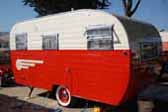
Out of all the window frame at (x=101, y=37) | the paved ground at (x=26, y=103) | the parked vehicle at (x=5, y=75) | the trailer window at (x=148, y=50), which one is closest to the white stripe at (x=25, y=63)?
the paved ground at (x=26, y=103)

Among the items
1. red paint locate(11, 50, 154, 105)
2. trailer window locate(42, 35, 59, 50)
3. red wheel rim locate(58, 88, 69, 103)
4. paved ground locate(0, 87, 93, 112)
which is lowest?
paved ground locate(0, 87, 93, 112)

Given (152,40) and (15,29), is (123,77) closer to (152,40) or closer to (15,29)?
(152,40)

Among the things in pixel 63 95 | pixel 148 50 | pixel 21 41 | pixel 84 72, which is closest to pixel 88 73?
pixel 84 72

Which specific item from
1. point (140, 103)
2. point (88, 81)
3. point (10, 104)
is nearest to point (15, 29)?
point (10, 104)

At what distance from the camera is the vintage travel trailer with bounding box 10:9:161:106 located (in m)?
11.7

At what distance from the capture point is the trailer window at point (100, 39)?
11984 mm

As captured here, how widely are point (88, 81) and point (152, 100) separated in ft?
10.8

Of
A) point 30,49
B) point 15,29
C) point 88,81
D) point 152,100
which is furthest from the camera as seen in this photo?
point 15,29

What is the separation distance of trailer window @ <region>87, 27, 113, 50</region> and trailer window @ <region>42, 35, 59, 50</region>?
70.6 inches

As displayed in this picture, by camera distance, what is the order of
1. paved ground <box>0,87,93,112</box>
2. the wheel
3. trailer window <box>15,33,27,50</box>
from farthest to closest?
trailer window <box>15,33,27,50</box> → the wheel → paved ground <box>0,87,93,112</box>

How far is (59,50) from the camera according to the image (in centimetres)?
1390

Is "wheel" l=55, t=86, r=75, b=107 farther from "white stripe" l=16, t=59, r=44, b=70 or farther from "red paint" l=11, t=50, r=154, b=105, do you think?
"white stripe" l=16, t=59, r=44, b=70

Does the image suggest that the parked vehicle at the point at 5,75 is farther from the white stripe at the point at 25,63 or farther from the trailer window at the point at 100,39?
the trailer window at the point at 100,39

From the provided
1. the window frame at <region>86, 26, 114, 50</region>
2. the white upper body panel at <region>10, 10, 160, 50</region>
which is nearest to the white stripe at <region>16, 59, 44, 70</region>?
the white upper body panel at <region>10, 10, 160, 50</region>
